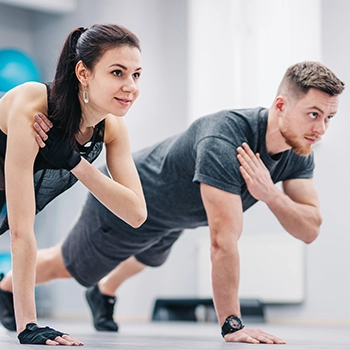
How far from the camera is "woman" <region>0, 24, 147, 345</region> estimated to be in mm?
1951

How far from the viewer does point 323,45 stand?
16.1 ft

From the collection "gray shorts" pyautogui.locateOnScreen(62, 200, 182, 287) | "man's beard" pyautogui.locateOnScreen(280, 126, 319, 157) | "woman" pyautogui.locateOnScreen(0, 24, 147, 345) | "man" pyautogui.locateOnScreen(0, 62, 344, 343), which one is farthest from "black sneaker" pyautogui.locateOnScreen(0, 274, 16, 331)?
"man's beard" pyautogui.locateOnScreen(280, 126, 319, 157)

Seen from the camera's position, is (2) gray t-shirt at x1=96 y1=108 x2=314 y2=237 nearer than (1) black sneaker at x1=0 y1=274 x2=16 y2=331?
Yes

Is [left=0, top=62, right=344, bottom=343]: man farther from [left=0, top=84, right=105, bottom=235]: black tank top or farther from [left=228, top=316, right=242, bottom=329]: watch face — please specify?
[left=0, top=84, right=105, bottom=235]: black tank top

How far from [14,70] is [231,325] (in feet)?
11.9

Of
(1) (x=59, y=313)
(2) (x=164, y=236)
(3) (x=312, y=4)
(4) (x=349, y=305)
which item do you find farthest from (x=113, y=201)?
(1) (x=59, y=313)

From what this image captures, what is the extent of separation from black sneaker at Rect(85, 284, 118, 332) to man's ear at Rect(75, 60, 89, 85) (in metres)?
1.45

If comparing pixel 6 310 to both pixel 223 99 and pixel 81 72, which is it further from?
pixel 223 99

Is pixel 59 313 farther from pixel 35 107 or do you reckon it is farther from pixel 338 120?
pixel 35 107

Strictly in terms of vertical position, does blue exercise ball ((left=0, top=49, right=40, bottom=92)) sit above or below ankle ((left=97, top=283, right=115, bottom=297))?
above

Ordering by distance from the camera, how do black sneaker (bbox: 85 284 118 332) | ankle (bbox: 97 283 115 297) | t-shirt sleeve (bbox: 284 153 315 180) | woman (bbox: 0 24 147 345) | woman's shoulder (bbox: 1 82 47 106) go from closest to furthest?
1. woman (bbox: 0 24 147 345)
2. woman's shoulder (bbox: 1 82 47 106)
3. t-shirt sleeve (bbox: 284 153 315 180)
4. black sneaker (bbox: 85 284 118 332)
5. ankle (bbox: 97 283 115 297)

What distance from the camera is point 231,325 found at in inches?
90.8

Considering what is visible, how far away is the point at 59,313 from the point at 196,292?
1.36 metres

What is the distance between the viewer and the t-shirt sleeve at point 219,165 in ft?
7.98
